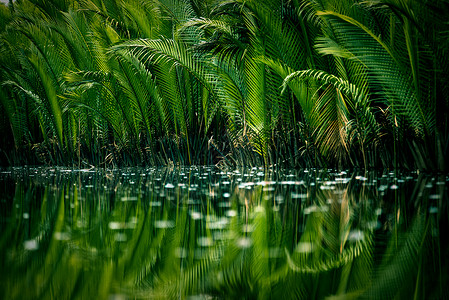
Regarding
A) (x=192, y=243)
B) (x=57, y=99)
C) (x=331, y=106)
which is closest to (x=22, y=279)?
(x=192, y=243)

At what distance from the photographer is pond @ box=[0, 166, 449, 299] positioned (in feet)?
4.00

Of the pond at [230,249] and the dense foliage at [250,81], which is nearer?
the pond at [230,249]

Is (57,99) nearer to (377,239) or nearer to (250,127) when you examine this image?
(250,127)

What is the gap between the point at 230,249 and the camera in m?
1.67

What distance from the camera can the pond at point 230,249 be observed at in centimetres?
122

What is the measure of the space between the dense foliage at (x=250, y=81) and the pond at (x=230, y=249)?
7.70 ft

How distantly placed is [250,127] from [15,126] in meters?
7.04

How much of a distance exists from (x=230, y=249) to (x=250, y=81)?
16.8 feet

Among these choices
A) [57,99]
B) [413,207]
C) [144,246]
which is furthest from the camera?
[57,99]

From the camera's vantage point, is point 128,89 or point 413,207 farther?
point 128,89

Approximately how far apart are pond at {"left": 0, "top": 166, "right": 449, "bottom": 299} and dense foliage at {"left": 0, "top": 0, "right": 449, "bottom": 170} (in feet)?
7.70

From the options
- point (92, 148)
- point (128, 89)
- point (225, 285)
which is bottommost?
point (225, 285)

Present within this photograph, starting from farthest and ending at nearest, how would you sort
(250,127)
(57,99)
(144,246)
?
1. (57,99)
2. (250,127)
3. (144,246)

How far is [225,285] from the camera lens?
128 centimetres
